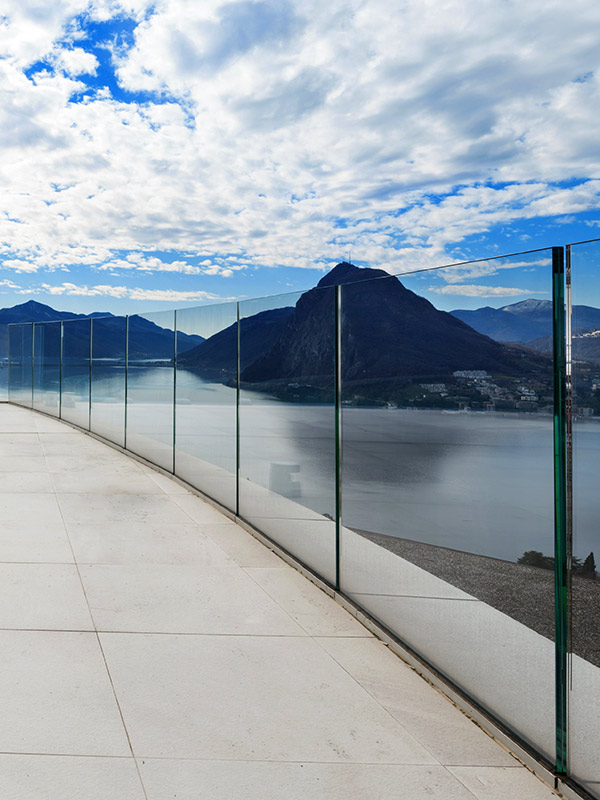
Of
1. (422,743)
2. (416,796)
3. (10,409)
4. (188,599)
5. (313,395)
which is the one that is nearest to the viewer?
(416,796)

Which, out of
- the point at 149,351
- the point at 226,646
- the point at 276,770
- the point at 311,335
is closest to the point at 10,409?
the point at 149,351

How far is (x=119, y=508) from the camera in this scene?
8398 mm

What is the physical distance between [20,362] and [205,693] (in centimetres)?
2180

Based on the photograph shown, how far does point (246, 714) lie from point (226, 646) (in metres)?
0.88

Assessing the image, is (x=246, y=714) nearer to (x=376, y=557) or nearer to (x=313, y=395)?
(x=376, y=557)

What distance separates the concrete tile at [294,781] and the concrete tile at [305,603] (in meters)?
1.61

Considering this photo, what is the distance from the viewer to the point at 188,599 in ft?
17.3

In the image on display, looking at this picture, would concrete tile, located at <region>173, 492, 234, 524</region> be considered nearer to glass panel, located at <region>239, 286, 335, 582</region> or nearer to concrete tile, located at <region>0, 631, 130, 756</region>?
glass panel, located at <region>239, 286, 335, 582</region>

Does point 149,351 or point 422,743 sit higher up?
point 149,351

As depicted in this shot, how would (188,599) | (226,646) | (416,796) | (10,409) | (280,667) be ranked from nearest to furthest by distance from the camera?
(416,796) → (280,667) → (226,646) → (188,599) → (10,409)

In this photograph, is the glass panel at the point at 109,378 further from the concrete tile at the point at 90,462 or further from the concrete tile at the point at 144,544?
the concrete tile at the point at 144,544

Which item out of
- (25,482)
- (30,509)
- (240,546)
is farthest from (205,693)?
(25,482)

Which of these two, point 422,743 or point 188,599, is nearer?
point 422,743

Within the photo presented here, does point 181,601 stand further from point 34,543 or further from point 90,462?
point 90,462
